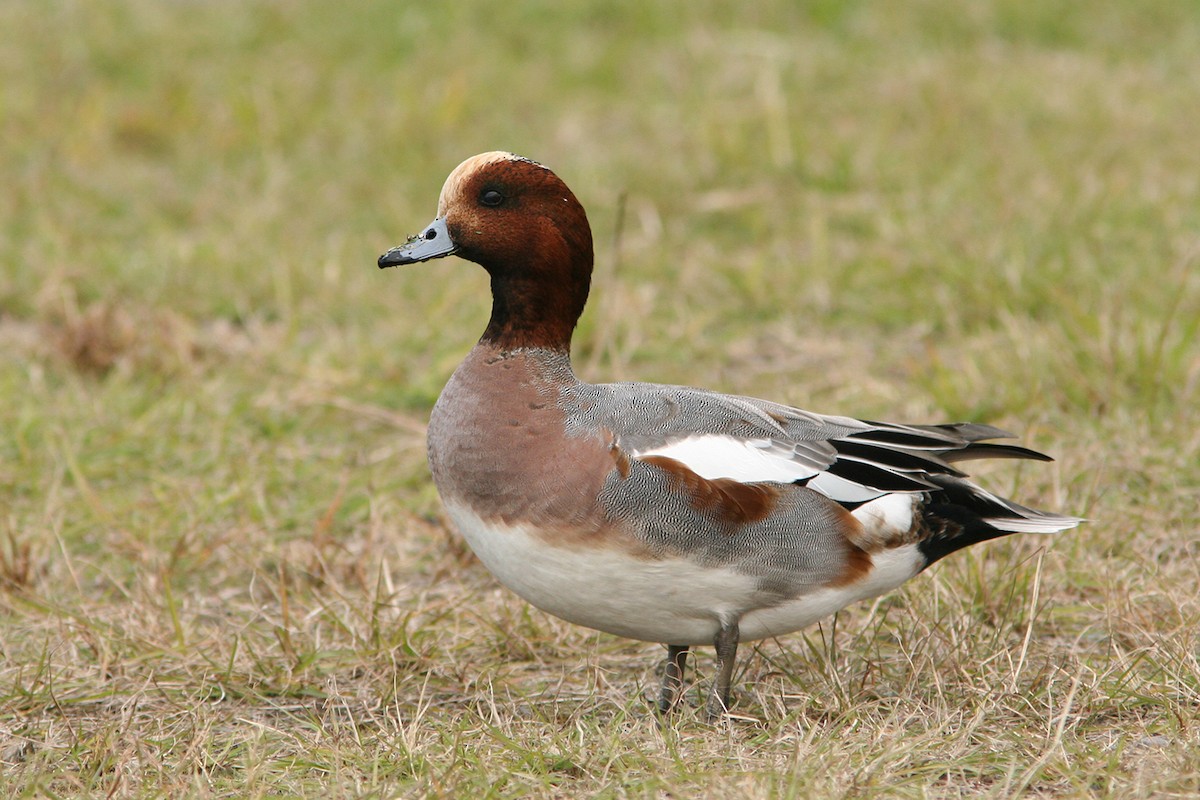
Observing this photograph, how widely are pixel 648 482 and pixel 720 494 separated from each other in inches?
5.6

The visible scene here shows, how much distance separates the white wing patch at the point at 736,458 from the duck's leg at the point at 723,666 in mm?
302

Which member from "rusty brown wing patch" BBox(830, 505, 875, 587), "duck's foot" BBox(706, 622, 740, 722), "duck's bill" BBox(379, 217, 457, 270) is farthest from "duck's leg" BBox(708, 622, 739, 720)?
"duck's bill" BBox(379, 217, 457, 270)

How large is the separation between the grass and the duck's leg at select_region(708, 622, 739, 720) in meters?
0.07

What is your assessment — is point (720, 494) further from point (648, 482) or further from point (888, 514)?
point (888, 514)

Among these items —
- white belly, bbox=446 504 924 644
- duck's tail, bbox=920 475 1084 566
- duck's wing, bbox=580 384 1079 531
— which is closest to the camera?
white belly, bbox=446 504 924 644

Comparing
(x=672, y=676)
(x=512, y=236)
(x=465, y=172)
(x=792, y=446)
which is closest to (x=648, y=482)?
(x=792, y=446)

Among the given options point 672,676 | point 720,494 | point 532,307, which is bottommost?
point 672,676

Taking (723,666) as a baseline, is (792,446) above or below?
above

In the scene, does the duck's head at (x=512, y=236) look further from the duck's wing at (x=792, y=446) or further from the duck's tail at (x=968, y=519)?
the duck's tail at (x=968, y=519)

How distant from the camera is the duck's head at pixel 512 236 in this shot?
3174mm

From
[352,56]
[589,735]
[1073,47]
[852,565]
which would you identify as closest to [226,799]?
[589,735]

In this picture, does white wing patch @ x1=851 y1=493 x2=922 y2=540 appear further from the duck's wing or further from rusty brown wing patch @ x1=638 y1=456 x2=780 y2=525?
rusty brown wing patch @ x1=638 y1=456 x2=780 y2=525

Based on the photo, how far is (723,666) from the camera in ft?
9.86

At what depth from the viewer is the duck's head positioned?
10.4 ft
